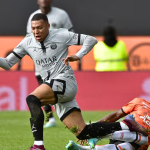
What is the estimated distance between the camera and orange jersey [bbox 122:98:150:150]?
20.0ft

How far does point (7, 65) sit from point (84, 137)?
4.56 feet

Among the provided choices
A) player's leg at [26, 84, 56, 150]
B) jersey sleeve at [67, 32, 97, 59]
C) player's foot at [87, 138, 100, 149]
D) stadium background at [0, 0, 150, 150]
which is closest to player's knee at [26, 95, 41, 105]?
player's leg at [26, 84, 56, 150]

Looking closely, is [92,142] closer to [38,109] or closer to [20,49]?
[38,109]

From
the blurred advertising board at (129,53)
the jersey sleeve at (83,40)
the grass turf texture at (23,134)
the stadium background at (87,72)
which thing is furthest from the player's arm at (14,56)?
the blurred advertising board at (129,53)

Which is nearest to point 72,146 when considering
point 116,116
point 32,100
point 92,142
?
point 92,142

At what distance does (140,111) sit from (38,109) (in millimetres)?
1207

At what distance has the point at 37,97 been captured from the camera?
605 cm

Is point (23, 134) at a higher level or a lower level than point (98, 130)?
lower

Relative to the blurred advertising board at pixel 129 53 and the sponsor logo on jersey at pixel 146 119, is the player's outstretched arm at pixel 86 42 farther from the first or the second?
the blurred advertising board at pixel 129 53

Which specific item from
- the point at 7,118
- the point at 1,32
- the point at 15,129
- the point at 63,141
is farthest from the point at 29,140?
the point at 1,32

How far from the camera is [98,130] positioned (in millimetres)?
6133

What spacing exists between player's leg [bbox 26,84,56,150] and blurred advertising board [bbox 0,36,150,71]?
729cm

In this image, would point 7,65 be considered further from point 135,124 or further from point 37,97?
point 135,124

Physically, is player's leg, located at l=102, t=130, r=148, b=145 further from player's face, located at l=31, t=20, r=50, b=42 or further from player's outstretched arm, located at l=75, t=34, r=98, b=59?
player's face, located at l=31, t=20, r=50, b=42
